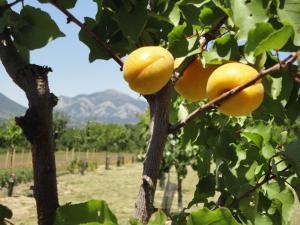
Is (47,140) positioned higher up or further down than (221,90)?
further down

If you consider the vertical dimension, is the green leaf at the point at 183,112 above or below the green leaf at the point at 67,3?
below

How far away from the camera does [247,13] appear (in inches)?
42.1

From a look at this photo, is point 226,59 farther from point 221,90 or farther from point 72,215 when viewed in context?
point 72,215

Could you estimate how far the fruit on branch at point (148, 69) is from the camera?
1.10m

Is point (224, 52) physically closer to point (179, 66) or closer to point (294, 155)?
point (179, 66)

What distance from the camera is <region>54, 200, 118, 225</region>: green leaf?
3.24 feet

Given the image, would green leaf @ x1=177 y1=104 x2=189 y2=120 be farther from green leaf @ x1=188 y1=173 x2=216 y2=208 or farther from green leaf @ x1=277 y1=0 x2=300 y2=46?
green leaf @ x1=277 y1=0 x2=300 y2=46

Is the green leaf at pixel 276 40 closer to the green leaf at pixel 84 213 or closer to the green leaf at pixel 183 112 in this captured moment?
the green leaf at pixel 84 213

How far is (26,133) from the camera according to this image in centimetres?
115

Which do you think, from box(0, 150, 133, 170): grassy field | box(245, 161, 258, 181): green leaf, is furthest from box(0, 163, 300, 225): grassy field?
box(245, 161, 258, 181): green leaf

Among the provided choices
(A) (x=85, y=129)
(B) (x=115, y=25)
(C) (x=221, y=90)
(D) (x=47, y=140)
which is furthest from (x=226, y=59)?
(A) (x=85, y=129)

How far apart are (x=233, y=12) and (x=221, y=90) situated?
19 centimetres

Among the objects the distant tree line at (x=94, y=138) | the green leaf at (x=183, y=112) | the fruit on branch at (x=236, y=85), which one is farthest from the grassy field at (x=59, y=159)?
the fruit on branch at (x=236, y=85)

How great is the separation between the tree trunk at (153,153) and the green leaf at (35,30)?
0.35 m
